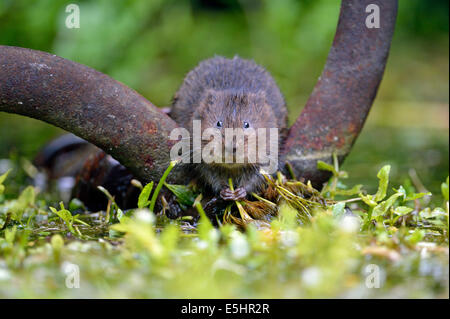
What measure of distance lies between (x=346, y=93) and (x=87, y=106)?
1704 mm

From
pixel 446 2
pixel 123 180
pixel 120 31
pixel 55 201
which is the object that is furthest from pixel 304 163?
pixel 446 2

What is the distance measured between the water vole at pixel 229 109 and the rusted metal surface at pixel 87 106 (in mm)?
362

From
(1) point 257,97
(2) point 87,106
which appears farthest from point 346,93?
(2) point 87,106

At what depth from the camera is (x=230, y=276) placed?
236 centimetres

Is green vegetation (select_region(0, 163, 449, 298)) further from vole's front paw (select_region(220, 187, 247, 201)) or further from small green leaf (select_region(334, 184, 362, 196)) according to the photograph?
small green leaf (select_region(334, 184, 362, 196))

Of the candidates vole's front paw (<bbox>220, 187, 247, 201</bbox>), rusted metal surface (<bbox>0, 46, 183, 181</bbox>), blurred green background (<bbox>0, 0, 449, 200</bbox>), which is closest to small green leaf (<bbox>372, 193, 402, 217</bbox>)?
vole's front paw (<bbox>220, 187, 247, 201</bbox>)

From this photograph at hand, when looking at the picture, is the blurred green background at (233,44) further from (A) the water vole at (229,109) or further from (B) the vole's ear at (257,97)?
(B) the vole's ear at (257,97)

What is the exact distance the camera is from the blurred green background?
7494 millimetres

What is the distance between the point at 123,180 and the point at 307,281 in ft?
7.27

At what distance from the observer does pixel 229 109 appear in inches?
148

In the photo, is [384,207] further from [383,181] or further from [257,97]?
[257,97]

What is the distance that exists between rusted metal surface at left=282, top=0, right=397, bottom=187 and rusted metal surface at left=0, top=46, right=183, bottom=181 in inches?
38.2

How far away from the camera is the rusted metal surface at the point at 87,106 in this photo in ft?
10.2
